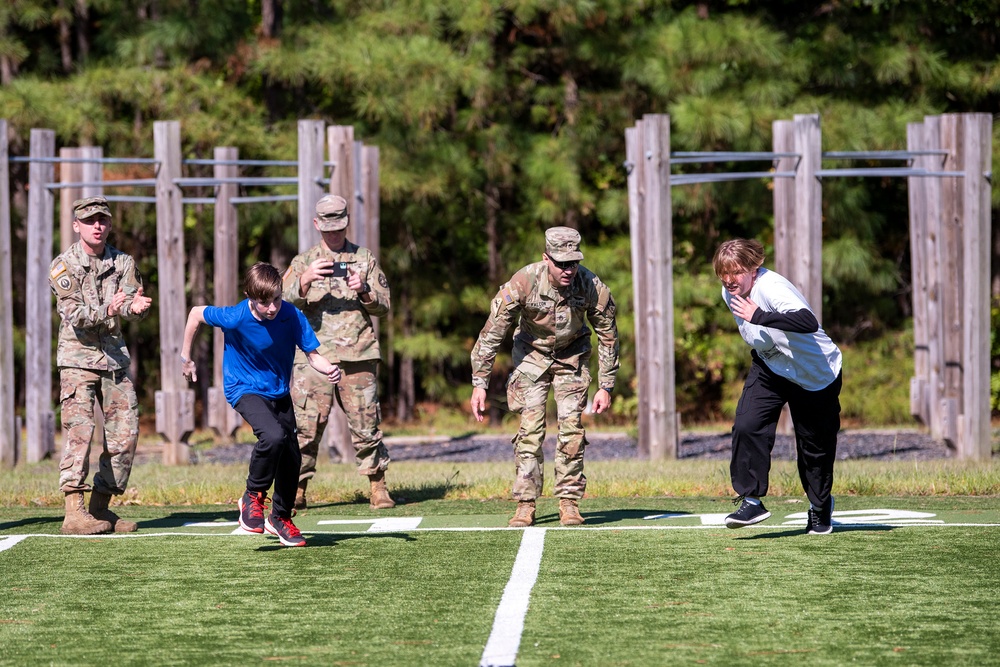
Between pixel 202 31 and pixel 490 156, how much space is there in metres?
5.05

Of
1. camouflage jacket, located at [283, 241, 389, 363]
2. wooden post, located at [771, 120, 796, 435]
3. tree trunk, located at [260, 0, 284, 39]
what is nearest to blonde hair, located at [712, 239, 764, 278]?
camouflage jacket, located at [283, 241, 389, 363]

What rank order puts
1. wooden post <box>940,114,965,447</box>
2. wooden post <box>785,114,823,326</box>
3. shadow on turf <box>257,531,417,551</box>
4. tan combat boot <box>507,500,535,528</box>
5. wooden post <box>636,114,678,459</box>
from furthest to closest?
wooden post <box>940,114,965,447</box>, wooden post <box>785,114,823,326</box>, wooden post <box>636,114,678,459</box>, tan combat boot <box>507,500,535,528</box>, shadow on turf <box>257,531,417,551</box>

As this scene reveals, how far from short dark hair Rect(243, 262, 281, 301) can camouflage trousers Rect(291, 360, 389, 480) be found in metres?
2.33

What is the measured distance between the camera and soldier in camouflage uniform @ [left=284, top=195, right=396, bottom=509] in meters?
10.1

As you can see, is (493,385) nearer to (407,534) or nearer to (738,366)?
(738,366)

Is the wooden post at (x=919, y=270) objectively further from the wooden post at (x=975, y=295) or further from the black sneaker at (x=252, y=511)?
the black sneaker at (x=252, y=511)

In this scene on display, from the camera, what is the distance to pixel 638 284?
1459cm

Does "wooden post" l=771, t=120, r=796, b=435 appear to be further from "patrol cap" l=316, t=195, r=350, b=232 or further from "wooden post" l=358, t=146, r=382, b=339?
"patrol cap" l=316, t=195, r=350, b=232

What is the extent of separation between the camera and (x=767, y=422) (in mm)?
8117

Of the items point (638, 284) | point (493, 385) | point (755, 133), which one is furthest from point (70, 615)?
point (493, 385)

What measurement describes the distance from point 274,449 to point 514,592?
175cm

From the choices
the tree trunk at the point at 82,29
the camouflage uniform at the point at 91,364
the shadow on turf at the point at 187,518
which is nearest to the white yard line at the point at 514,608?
the shadow on turf at the point at 187,518

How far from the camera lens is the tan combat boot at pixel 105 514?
9.17 meters

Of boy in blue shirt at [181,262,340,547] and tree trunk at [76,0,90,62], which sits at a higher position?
tree trunk at [76,0,90,62]
